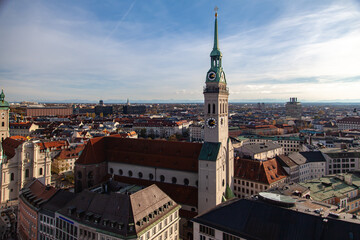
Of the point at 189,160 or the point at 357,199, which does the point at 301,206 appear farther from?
the point at 357,199

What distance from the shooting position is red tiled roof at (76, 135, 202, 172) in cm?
5300

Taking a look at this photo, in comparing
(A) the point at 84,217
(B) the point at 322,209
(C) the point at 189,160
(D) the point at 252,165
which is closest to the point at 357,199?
(D) the point at 252,165

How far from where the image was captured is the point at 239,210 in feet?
109

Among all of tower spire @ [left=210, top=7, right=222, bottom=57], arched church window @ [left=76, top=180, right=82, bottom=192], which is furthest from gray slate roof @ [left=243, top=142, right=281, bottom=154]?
arched church window @ [left=76, top=180, right=82, bottom=192]

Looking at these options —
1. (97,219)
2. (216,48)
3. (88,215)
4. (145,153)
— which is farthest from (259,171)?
(88,215)

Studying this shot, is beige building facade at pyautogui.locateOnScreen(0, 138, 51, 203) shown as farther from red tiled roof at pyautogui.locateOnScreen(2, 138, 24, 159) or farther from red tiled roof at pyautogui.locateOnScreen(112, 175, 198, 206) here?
red tiled roof at pyautogui.locateOnScreen(112, 175, 198, 206)

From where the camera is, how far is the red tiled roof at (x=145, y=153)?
5300 cm

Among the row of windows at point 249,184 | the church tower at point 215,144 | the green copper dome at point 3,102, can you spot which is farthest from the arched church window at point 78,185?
the row of windows at point 249,184

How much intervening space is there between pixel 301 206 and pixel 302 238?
9.82 m

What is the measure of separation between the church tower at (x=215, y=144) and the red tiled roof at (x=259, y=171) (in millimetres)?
14083

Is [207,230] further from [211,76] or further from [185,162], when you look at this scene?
[211,76]

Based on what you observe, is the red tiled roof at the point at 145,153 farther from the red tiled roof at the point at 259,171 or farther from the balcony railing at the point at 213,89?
the red tiled roof at the point at 259,171

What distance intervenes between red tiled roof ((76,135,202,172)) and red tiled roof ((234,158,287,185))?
19801 millimetres

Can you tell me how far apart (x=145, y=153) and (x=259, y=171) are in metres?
29.2
